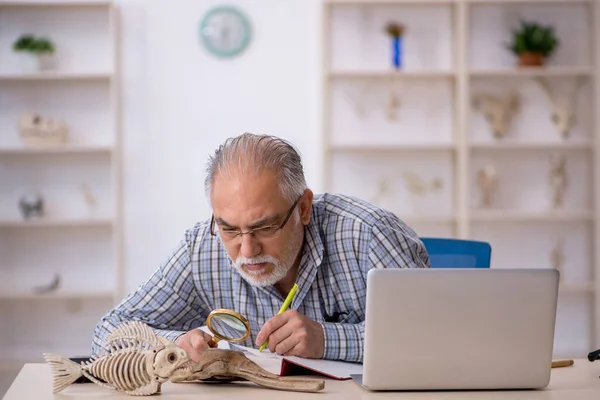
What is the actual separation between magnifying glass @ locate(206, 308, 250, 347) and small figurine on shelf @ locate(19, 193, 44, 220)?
341 centimetres

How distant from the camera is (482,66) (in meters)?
5.07

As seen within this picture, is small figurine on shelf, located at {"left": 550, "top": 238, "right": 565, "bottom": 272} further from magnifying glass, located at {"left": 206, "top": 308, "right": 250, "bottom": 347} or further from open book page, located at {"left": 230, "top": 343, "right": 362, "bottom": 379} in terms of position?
magnifying glass, located at {"left": 206, "top": 308, "right": 250, "bottom": 347}

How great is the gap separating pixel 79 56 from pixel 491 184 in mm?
2445

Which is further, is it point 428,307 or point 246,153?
point 246,153

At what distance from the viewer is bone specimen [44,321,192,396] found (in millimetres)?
1493

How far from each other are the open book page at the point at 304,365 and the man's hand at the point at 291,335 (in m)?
0.02

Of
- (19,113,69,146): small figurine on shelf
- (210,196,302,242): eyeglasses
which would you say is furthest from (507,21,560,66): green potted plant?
(210,196,302,242): eyeglasses

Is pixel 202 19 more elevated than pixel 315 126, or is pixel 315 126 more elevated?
pixel 202 19

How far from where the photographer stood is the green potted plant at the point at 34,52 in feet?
15.8

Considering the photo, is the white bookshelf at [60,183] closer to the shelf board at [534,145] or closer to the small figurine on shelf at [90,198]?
the small figurine on shelf at [90,198]

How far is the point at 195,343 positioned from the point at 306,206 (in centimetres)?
54

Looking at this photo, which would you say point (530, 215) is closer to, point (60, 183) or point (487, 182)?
point (487, 182)

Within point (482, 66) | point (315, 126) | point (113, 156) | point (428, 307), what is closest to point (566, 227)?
point (482, 66)

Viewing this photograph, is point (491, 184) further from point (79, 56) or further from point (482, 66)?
point (79, 56)
